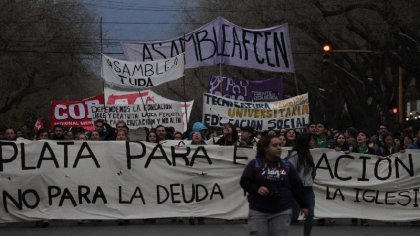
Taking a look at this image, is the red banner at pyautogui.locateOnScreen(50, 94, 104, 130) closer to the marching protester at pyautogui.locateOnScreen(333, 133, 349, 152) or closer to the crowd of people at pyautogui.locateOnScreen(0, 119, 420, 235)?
the crowd of people at pyautogui.locateOnScreen(0, 119, 420, 235)

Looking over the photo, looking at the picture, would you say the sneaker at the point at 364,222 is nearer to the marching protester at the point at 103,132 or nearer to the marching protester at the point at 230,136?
the marching protester at the point at 230,136

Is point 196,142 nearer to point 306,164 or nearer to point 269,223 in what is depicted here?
point 306,164

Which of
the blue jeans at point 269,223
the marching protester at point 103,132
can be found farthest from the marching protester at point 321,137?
the blue jeans at point 269,223

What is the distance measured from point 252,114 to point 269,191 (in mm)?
9936

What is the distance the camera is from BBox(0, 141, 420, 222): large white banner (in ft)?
39.6

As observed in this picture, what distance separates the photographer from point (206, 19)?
44000 millimetres

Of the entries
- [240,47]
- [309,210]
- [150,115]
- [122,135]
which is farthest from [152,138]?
[150,115]

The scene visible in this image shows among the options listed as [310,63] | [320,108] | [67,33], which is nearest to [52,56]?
[67,33]

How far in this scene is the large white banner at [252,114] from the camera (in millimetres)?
17141

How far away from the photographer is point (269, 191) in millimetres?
7426

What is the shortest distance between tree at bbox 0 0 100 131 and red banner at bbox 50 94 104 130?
13.0m

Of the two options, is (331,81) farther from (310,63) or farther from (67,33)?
(67,33)

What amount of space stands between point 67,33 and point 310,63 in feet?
39.3

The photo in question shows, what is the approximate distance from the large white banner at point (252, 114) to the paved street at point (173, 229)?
184 inches
